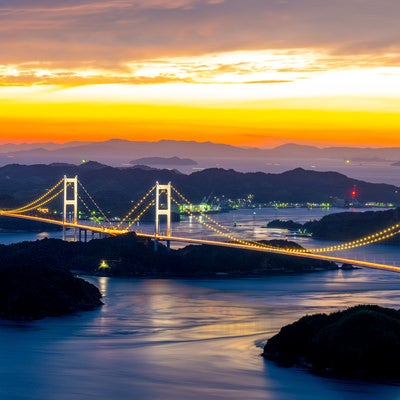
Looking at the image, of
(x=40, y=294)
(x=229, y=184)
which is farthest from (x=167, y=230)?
(x=229, y=184)

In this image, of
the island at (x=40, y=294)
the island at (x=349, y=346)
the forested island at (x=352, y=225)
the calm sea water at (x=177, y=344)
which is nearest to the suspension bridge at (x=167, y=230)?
the forested island at (x=352, y=225)

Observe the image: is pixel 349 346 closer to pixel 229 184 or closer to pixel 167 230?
pixel 167 230

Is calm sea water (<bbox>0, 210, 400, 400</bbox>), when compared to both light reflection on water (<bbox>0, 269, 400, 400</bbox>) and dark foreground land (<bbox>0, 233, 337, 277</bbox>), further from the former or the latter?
dark foreground land (<bbox>0, 233, 337, 277</bbox>)

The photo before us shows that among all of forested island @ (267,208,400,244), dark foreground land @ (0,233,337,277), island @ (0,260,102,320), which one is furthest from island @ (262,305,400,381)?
forested island @ (267,208,400,244)

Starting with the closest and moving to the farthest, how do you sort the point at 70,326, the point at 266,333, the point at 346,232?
the point at 266,333, the point at 70,326, the point at 346,232

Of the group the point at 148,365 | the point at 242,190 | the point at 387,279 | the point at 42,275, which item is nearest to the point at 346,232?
the point at 387,279

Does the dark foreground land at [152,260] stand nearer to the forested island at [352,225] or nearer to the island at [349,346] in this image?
the forested island at [352,225]

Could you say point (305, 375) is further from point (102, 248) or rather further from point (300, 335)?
point (102, 248)
